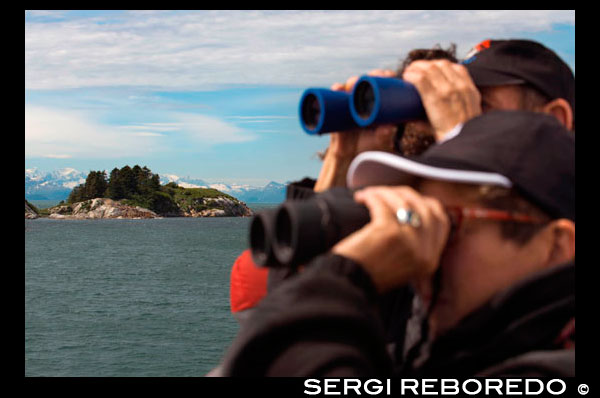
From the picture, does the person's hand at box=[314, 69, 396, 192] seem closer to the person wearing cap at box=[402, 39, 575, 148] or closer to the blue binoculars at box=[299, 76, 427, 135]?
the blue binoculars at box=[299, 76, 427, 135]

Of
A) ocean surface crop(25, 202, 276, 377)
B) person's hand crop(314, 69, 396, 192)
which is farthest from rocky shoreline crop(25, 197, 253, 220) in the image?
person's hand crop(314, 69, 396, 192)

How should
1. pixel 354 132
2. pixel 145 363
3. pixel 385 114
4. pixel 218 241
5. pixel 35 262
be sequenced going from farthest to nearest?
pixel 218 241
pixel 35 262
pixel 145 363
pixel 354 132
pixel 385 114

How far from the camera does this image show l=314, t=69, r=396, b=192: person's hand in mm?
2783

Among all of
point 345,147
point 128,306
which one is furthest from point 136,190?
point 345,147

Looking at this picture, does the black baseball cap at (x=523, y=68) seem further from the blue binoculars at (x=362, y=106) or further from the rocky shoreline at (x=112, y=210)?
the rocky shoreline at (x=112, y=210)

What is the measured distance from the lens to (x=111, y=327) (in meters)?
81.6

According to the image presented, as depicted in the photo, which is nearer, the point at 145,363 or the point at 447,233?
the point at 447,233

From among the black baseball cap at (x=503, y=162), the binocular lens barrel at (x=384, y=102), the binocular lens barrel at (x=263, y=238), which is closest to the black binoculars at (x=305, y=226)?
the binocular lens barrel at (x=263, y=238)

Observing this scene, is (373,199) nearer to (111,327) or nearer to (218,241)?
(111,327)

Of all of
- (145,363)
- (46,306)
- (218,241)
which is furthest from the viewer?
(218,241)
